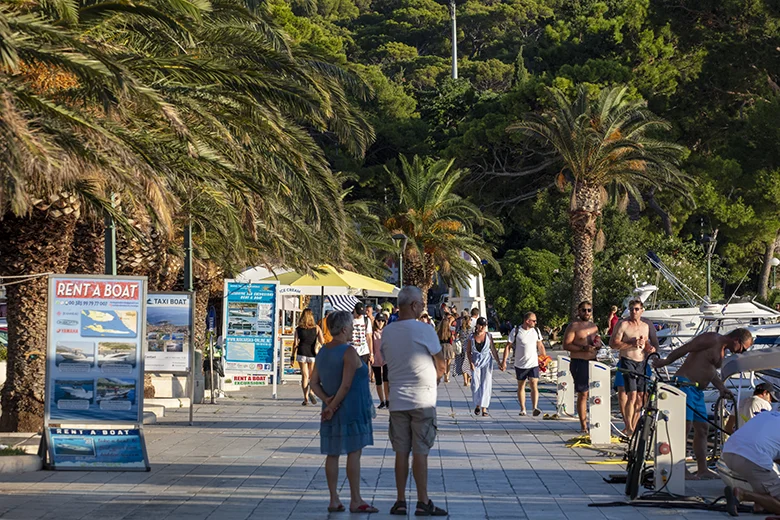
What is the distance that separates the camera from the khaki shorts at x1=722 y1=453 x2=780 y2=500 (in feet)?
28.2

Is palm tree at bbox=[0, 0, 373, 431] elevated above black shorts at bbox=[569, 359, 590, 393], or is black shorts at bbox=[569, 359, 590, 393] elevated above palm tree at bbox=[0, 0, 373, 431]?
palm tree at bbox=[0, 0, 373, 431]

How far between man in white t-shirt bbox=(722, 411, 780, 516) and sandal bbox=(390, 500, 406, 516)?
2.58m

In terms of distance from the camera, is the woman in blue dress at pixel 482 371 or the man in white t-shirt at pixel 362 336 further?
the man in white t-shirt at pixel 362 336

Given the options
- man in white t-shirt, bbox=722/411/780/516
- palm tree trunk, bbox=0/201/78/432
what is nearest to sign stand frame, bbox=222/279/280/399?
palm tree trunk, bbox=0/201/78/432

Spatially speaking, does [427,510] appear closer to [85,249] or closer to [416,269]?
[85,249]

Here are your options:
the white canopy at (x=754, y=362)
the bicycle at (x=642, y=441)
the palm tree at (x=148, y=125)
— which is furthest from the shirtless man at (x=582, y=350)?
the bicycle at (x=642, y=441)

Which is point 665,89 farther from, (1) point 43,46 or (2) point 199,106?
(1) point 43,46

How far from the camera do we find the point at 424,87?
85250 millimetres

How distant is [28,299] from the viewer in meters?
13.8

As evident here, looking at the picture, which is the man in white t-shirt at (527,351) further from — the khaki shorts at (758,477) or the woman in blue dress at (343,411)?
the khaki shorts at (758,477)

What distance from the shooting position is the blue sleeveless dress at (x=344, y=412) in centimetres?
912

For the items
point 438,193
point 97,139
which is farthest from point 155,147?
point 438,193

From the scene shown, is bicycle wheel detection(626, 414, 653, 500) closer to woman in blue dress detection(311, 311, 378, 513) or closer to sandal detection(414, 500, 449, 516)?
sandal detection(414, 500, 449, 516)

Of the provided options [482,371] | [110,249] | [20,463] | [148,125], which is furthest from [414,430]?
[482,371]
